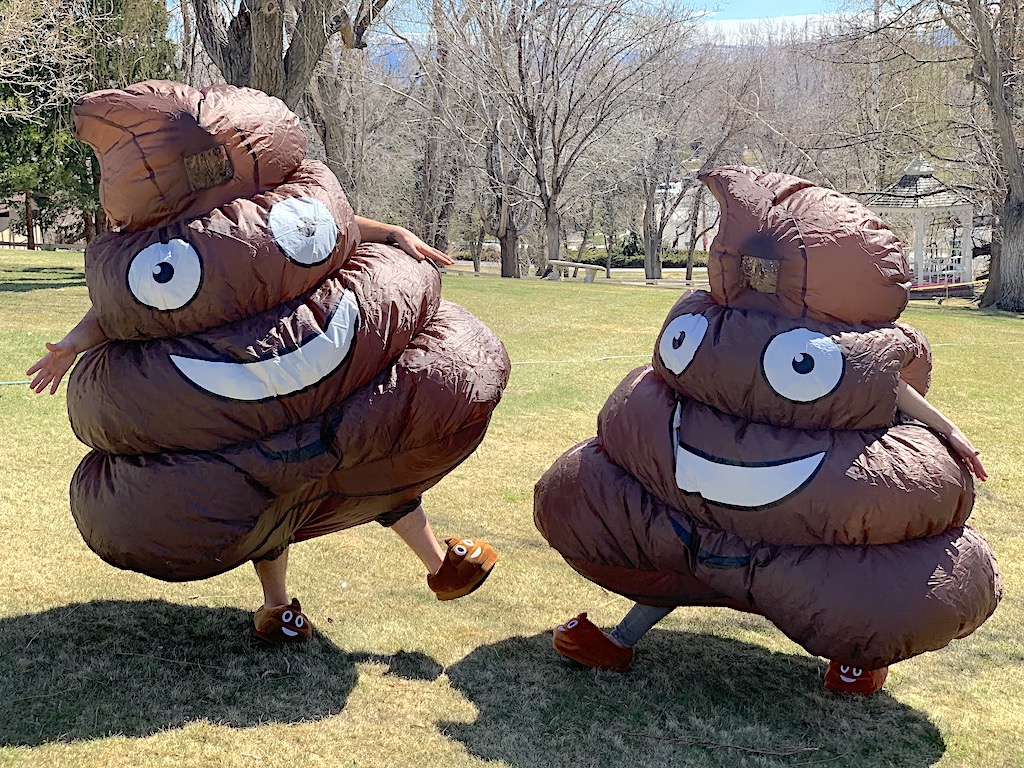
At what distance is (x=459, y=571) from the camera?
4.12 m

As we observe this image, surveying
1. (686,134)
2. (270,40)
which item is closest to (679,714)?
(270,40)

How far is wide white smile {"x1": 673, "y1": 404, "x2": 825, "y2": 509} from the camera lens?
10.6 feet

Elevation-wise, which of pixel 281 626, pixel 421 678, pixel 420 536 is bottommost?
pixel 421 678

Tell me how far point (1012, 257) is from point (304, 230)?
62.2 feet

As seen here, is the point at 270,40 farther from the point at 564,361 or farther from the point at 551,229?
the point at 551,229

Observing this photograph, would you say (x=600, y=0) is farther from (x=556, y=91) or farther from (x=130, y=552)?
(x=130, y=552)

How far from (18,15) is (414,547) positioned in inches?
537

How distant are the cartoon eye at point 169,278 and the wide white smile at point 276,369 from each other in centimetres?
19

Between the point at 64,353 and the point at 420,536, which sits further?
the point at 420,536

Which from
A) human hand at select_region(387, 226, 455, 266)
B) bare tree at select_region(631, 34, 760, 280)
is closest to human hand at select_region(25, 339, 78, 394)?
human hand at select_region(387, 226, 455, 266)

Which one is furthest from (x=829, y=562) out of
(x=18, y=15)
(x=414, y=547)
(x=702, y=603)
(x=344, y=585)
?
(x=18, y=15)

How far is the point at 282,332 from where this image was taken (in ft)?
11.2

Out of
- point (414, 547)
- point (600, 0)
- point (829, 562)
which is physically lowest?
point (414, 547)

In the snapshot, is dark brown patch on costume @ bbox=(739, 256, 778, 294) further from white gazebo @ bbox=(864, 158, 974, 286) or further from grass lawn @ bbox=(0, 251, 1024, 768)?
white gazebo @ bbox=(864, 158, 974, 286)
